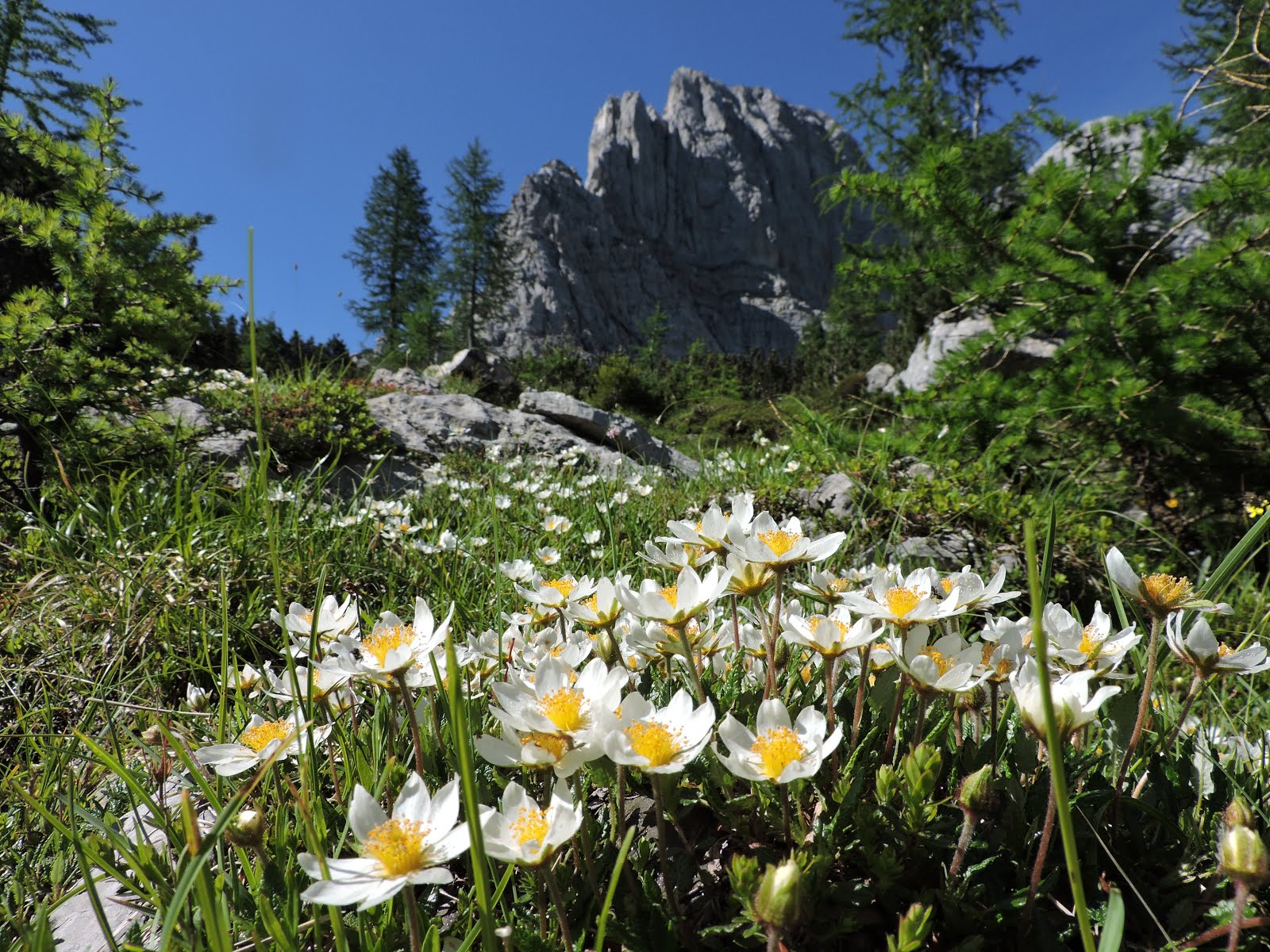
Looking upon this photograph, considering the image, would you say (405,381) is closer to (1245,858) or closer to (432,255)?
(1245,858)

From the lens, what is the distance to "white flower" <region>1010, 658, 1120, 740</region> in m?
0.74

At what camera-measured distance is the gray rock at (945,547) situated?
3.10m

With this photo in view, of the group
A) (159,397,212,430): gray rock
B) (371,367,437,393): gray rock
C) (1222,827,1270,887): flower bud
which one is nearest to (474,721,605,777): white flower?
(1222,827,1270,887): flower bud

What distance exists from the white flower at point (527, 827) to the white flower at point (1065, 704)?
56 centimetres

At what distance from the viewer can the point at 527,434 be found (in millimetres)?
6965

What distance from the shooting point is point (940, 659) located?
92 cm

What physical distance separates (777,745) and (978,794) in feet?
0.75

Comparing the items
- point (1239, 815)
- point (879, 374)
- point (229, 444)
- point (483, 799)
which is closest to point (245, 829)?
point (483, 799)

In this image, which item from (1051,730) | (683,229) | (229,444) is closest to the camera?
(1051,730)

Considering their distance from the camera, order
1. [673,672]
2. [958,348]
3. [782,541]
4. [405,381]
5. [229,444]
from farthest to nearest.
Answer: [405,381]
[229,444]
[958,348]
[673,672]
[782,541]

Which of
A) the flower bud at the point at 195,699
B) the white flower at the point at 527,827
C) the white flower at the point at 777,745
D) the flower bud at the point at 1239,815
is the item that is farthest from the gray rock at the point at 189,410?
the flower bud at the point at 1239,815

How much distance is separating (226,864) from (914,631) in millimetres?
1240

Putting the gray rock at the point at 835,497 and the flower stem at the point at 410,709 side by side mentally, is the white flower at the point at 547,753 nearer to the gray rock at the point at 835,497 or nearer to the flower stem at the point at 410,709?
the flower stem at the point at 410,709

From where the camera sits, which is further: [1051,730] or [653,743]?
[653,743]
